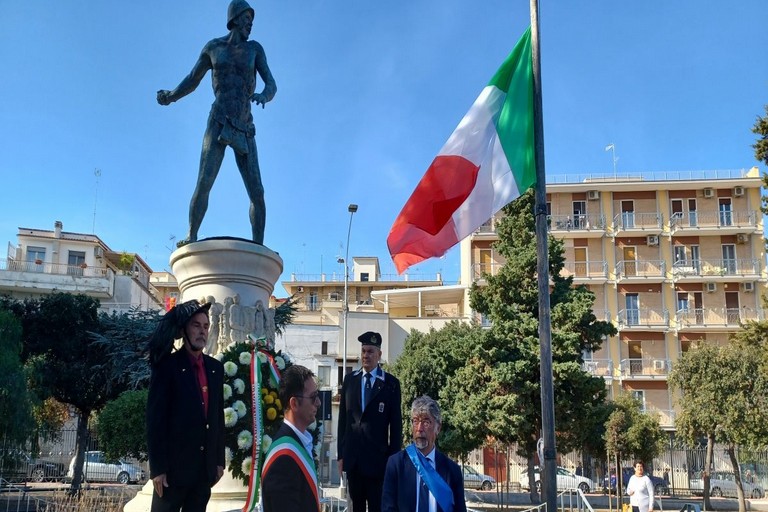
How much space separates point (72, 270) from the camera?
53.8m

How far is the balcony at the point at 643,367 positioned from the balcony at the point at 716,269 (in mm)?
5916

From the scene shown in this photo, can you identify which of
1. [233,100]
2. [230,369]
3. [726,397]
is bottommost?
[230,369]

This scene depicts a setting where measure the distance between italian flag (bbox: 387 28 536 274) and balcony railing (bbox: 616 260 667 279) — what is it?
47.3m

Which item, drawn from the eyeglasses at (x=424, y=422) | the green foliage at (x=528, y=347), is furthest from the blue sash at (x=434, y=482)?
the green foliage at (x=528, y=347)

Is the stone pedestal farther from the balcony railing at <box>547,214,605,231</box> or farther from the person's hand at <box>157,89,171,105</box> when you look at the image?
the balcony railing at <box>547,214,605,231</box>

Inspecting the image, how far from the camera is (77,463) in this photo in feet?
95.7

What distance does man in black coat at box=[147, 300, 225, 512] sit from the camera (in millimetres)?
4766

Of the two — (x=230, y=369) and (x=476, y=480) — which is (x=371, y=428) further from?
(x=476, y=480)

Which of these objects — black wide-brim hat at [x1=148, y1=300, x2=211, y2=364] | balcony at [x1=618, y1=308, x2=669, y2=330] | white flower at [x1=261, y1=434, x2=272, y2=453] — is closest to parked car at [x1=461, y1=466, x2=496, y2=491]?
balcony at [x1=618, y1=308, x2=669, y2=330]

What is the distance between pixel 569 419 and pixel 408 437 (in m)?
7.75

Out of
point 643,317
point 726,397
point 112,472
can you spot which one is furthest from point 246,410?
point 643,317

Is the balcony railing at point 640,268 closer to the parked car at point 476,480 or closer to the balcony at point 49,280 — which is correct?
the parked car at point 476,480

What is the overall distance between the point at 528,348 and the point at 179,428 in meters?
23.9

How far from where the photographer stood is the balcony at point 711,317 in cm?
5088
